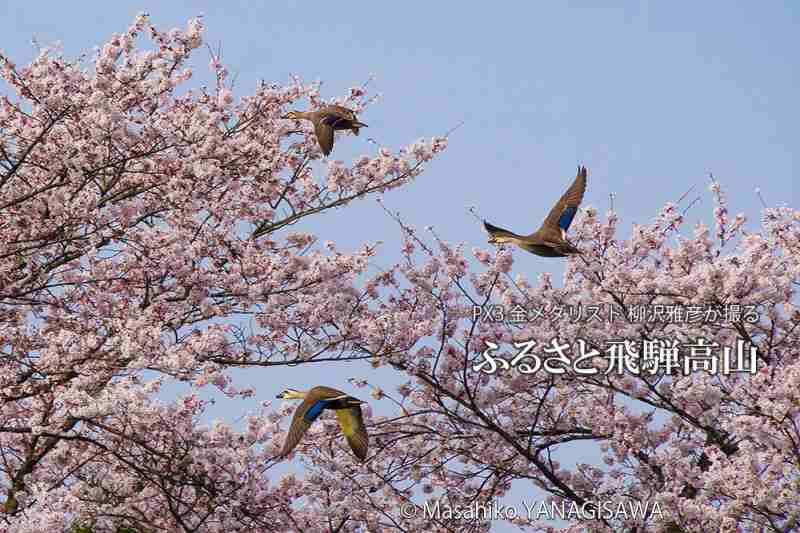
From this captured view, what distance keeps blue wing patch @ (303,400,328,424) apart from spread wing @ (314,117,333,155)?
107 inches

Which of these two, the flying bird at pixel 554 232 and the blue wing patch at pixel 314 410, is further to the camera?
the flying bird at pixel 554 232

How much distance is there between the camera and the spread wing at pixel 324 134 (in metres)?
9.46

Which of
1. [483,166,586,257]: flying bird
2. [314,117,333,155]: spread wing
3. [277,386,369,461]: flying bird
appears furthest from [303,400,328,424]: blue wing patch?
[314,117,333,155]: spread wing

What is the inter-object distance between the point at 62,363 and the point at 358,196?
4.49 meters

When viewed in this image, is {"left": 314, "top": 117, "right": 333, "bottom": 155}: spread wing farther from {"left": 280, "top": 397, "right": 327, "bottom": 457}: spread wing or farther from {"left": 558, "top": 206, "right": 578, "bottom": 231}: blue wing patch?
{"left": 280, "top": 397, "right": 327, "bottom": 457}: spread wing

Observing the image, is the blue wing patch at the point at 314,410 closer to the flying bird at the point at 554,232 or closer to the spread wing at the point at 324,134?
the flying bird at the point at 554,232

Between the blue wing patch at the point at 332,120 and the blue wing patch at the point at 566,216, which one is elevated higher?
the blue wing patch at the point at 332,120

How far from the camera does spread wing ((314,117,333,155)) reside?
946 cm

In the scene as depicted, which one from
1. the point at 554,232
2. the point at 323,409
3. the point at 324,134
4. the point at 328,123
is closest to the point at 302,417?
the point at 323,409

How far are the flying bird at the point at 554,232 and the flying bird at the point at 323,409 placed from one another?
6.46ft

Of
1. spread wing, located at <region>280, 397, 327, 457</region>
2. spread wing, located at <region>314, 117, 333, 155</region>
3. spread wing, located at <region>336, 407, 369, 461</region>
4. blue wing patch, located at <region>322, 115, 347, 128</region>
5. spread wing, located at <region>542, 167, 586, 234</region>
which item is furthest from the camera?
blue wing patch, located at <region>322, 115, 347, 128</region>

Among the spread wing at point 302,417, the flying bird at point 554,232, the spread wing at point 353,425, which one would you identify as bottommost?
the spread wing at point 302,417

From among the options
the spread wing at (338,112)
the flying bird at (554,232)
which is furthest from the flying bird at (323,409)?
the spread wing at (338,112)

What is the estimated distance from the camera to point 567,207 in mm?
8930
